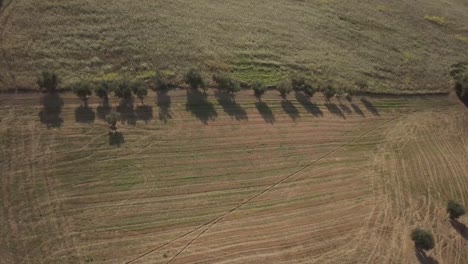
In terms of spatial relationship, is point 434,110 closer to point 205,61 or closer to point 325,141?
point 325,141

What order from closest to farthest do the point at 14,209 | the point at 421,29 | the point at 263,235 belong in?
the point at 14,209 → the point at 263,235 → the point at 421,29

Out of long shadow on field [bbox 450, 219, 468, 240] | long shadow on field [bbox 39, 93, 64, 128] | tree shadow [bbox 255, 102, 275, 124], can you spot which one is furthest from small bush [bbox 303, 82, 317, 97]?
long shadow on field [bbox 39, 93, 64, 128]

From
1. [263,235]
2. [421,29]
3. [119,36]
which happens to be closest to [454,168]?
[263,235]

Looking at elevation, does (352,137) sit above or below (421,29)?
below

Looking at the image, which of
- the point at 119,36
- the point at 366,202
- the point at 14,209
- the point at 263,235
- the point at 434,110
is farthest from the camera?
the point at 434,110

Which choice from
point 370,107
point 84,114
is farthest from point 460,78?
point 84,114

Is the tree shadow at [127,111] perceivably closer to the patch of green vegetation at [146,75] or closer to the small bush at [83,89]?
the small bush at [83,89]

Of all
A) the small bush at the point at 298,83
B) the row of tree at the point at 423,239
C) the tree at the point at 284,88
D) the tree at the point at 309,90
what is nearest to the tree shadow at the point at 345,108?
the tree at the point at 309,90

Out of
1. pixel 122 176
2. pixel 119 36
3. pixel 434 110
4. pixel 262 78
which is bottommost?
pixel 122 176
